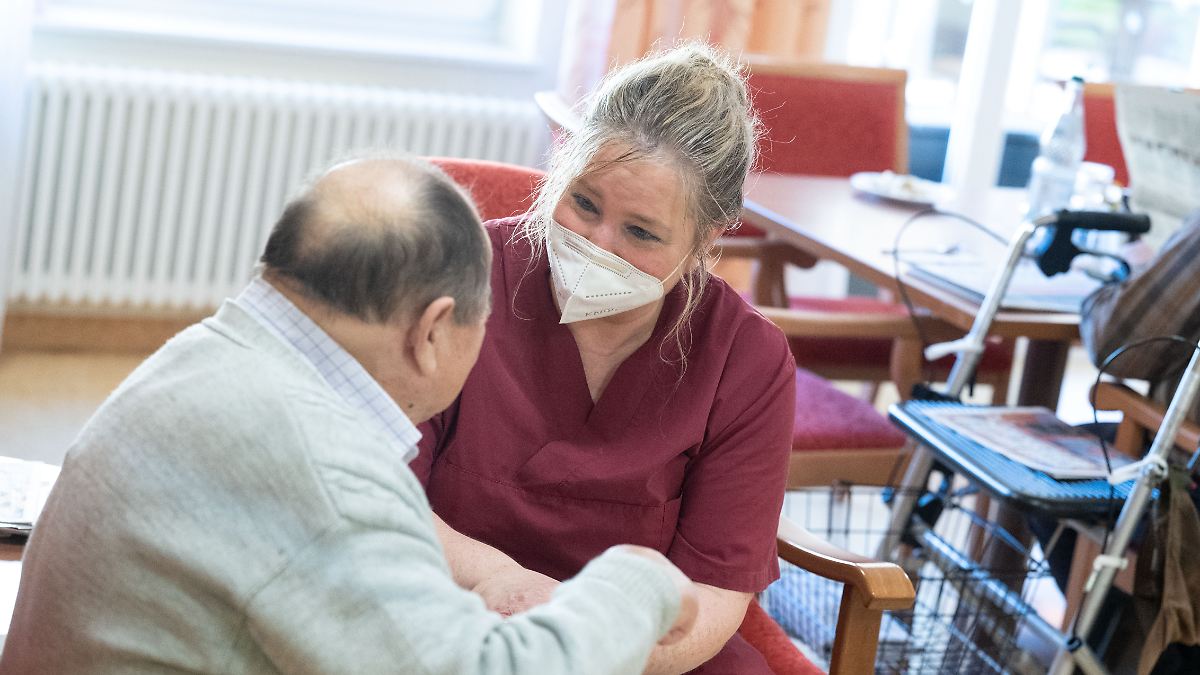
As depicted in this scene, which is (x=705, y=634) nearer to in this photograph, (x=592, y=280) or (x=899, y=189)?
(x=592, y=280)

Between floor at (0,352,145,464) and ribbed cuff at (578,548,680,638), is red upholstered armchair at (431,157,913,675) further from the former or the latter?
floor at (0,352,145,464)

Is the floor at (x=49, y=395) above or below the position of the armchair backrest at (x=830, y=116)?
below

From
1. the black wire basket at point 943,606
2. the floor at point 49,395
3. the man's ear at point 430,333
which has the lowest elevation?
the floor at point 49,395

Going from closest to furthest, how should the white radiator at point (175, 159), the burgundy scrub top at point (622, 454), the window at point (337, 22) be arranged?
the burgundy scrub top at point (622, 454) → the white radiator at point (175, 159) → the window at point (337, 22)

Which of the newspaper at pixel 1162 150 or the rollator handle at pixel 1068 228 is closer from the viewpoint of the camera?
the rollator handle at pixel 1068 228

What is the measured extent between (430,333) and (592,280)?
48 cm

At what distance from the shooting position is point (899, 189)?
3.02m

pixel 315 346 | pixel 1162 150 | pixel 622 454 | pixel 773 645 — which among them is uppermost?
pixel 1162 150

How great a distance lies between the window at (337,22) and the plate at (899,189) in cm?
119

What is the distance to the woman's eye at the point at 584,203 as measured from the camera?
150 cm

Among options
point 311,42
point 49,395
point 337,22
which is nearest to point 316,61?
point 311,42

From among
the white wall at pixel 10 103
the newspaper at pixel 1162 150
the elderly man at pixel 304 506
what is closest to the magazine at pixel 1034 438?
the newspaper at pixel 1162 150

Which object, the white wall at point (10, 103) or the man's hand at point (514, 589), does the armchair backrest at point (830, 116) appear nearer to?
the white wall at point (10, 103)

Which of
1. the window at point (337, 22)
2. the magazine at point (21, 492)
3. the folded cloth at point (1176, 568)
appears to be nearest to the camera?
the magazine at point (21, 492)
